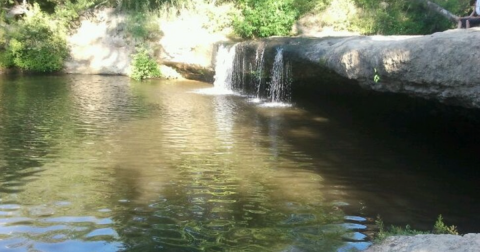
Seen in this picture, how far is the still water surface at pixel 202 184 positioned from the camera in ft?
18.3

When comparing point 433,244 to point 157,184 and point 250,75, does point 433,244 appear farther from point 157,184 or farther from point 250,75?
point 250,75

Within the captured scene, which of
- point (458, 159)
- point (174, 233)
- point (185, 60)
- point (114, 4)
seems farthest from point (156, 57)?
point (174, 233)

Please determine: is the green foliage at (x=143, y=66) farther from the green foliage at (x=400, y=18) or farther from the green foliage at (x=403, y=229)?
the green foliage at (x=403, y=229)

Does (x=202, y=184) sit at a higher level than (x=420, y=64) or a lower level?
lower

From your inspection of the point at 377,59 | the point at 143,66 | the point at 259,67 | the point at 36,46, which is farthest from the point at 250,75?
the point at 36,46

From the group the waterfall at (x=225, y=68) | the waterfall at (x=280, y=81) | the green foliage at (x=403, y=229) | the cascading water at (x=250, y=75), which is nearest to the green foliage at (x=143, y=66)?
the cascading water at (x=250, y=75)

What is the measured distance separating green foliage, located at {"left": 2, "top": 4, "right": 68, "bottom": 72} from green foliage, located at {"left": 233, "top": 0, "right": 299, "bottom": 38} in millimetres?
7705

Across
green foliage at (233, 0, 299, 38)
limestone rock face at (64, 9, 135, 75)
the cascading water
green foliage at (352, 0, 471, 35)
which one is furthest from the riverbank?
limestone rock face at (64, 9, 135, 75)

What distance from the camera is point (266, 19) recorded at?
18.3 meters

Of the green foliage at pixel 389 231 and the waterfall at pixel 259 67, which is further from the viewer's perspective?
the waterfall at pixel 259 67

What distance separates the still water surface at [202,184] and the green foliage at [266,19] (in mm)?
6459

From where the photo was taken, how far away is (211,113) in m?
12.9

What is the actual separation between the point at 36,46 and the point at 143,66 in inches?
176

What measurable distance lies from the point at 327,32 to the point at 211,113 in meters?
7.71
